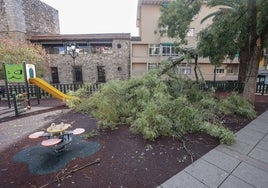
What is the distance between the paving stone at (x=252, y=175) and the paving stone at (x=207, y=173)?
0.24 metres

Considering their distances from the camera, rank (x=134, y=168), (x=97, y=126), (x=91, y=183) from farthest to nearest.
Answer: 1. (x=97, y=126)
2. (x=134, y=168)
3. (x=91, y=183)

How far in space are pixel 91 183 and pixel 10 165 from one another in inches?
68.2

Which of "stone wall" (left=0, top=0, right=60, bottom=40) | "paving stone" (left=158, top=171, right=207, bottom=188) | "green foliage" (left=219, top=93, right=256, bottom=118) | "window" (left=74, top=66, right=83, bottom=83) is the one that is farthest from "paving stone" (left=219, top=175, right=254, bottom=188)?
"stone wall" (left=0, top=0, right=60, bottom=40)

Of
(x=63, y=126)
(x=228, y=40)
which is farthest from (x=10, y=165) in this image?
(x=228, y=40)

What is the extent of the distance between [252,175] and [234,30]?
7.18m

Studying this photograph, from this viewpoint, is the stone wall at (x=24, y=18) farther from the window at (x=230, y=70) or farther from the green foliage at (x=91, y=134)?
→ the window at (x=230, y=70)

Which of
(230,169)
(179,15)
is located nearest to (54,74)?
(179,15)

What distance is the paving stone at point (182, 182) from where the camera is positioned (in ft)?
7.49

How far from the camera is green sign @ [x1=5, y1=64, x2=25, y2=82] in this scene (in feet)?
22.2

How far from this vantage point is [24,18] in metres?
17.1

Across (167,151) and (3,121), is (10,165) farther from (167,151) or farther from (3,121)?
(3,121)

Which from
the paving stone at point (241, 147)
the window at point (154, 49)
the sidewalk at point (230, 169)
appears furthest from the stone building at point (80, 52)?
the sidewalk at point (230, 169)

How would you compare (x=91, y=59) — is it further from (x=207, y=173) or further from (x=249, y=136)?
(x=207, y=173)

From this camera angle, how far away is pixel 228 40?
8016 mm
